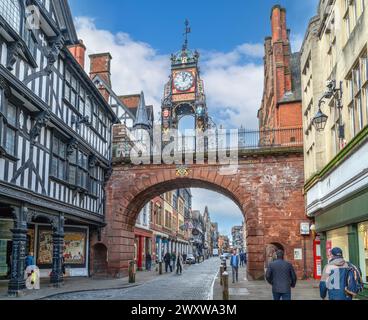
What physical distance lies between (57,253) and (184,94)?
82.3 ft

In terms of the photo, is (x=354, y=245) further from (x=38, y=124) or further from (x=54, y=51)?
(x=54, y=51)

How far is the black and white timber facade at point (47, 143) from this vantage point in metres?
12.3

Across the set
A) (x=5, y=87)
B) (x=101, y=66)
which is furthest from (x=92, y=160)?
(x=101, y=66)

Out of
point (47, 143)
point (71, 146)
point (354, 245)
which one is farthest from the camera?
point (71, 146)

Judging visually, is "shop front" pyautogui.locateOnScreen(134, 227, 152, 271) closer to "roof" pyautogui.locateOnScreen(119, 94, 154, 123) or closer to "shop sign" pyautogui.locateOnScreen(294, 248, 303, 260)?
"roof" pyautogui.locateOnScreen(119, 94, 154, 123)

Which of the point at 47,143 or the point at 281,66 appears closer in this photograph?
the point at 47,143

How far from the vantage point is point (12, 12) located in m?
12.2

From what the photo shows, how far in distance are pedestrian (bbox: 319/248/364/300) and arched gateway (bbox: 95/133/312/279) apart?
45.3 feet

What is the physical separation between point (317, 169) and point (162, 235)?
27.6 m

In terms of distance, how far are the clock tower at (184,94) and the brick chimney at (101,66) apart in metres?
6.92

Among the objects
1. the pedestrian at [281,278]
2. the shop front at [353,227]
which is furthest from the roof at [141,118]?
the pedestrian at [281,278]

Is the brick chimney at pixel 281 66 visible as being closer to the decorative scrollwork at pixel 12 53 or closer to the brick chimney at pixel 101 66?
the brick chimney at pixel 101 66

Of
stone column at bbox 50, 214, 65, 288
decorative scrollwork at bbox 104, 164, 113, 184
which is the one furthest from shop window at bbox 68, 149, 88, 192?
decorative scrollwork at bbox 104, 164, 113, 184
